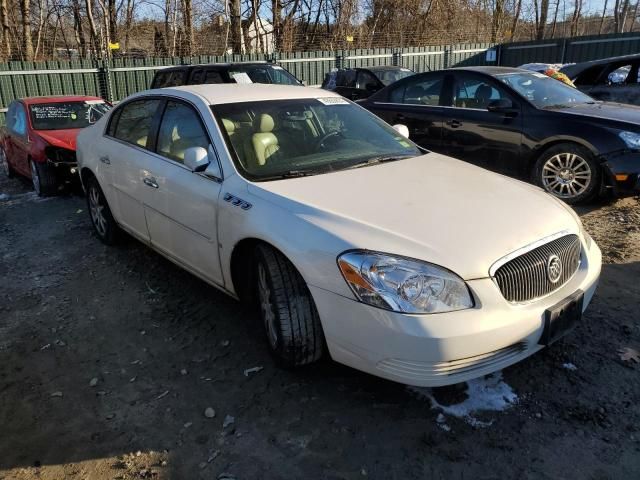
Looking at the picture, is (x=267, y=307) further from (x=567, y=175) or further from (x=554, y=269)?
(x=567, y=175)

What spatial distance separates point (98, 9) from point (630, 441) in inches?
969

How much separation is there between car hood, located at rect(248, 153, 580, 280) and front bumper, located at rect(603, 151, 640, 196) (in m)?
2.60

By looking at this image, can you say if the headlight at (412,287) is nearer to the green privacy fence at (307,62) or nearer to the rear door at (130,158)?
the rear door at (130,158)

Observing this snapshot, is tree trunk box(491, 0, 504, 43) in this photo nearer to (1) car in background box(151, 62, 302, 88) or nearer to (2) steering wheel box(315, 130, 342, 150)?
(1) car in background box(151, 62, 302, 88)

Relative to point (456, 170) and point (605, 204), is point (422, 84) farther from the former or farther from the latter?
point (456, 170)

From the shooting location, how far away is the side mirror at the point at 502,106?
6328 millimetres

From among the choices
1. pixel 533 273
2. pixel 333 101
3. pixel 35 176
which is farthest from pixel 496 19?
pixel 533 273

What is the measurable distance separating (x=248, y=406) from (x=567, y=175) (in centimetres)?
454

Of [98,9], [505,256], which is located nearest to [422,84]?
[505,256]

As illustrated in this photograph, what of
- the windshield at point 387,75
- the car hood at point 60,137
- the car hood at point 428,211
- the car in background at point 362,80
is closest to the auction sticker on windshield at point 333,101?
the car hood at point 428,211

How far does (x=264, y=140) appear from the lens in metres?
3.65

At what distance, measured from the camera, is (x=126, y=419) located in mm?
2846

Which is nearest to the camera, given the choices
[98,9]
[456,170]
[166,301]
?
[456,170]

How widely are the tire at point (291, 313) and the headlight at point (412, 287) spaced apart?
1.47 feet
